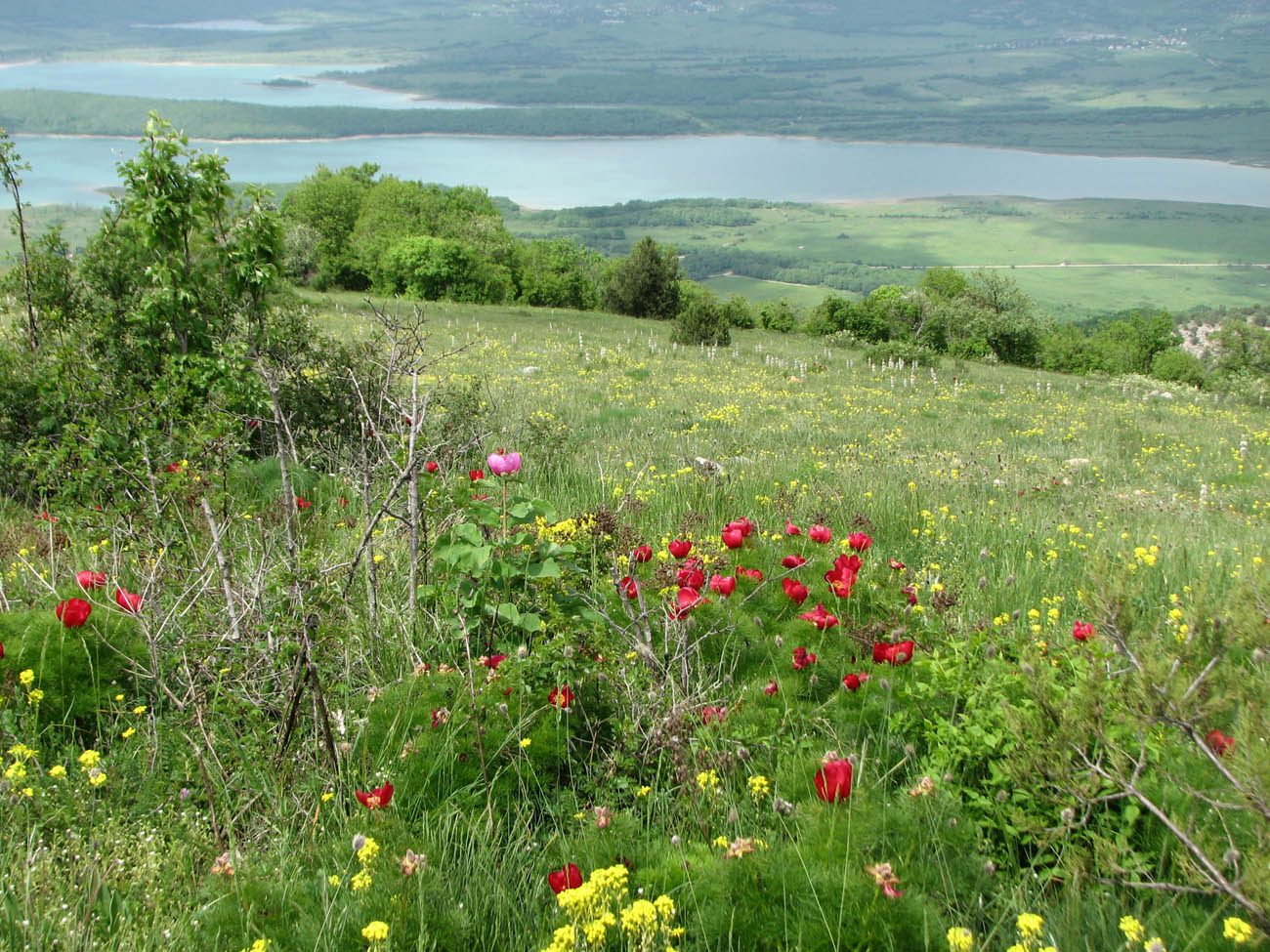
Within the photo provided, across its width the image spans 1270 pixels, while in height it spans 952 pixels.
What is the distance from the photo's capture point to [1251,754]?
1.61m

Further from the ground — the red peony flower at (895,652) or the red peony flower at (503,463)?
the red peony flower at (503,463)

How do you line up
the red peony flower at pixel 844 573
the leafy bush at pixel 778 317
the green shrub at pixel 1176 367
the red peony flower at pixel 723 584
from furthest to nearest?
the leafy bush at pixel 778 317, the green shrub at pixel 1176 367, the red peony flower at pixel 844 573, the red peony flower at pixel 723 584

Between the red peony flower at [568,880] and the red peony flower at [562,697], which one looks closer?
the red peony flower at [568,880]

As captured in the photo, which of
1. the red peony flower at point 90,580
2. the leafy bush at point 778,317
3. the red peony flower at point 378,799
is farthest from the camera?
the leafy bush at point 778,317

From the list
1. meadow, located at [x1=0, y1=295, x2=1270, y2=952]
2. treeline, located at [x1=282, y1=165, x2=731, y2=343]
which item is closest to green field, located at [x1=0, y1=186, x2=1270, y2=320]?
treeline, located at [x1=282, y1=165, x2=731, y2=343]

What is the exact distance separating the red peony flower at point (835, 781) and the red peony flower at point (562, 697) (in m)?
0.95

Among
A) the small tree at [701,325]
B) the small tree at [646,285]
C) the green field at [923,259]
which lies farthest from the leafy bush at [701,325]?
the green field at [923,259]

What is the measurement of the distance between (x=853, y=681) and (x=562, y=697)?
3.21 feet

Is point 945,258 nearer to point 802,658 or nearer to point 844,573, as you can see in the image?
point 844,573

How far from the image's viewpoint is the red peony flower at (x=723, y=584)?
3037 mm

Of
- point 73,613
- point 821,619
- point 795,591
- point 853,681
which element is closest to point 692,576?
point 795,591

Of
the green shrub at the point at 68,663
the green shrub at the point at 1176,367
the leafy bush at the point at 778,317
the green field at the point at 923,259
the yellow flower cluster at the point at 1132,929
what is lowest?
the green shrub at the point at 1176,367

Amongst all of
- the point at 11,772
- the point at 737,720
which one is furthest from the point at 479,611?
the point at 11,772

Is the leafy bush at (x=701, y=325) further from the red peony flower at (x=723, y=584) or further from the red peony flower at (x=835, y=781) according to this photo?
the red peony flower at (x=835, y=781)
